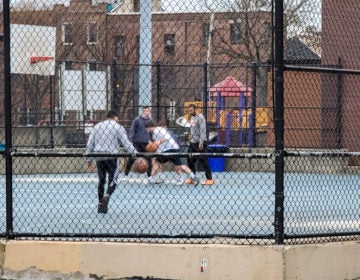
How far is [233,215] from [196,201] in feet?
8.22

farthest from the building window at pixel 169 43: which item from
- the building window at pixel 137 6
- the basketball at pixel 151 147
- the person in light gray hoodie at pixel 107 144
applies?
the person in light gray hoodie at pixel 107 144

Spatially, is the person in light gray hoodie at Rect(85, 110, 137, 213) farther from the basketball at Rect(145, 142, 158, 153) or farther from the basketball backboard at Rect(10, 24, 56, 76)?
Answer: the basketball at Rect(145, 142, 158, 153)

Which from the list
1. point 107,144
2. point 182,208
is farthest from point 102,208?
point 182,208

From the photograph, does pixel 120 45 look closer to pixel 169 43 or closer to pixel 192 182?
pixel 169 43

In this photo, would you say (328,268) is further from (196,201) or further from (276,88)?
(196,201)

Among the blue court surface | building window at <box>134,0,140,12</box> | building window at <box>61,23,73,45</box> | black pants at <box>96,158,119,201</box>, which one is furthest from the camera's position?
building window at <box>61,23,73,45</box>

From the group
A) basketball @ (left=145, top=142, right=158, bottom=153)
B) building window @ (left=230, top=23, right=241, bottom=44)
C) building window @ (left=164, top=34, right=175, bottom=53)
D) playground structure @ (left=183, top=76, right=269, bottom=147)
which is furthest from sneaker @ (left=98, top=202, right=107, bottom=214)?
playground structure @ (left=183, top=76, right=269, bottom=147)

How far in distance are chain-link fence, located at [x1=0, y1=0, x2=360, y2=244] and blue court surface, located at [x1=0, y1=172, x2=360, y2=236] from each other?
0.17 feet

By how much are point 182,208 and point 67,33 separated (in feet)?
21.8

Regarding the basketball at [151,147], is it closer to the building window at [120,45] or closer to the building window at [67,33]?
the building window at [120,45]

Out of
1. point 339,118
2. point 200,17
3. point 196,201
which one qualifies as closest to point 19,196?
point 196,201

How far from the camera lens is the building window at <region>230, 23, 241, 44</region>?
18.7 meters

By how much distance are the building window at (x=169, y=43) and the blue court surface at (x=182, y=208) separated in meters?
2.82

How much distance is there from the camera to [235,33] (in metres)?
21.2
